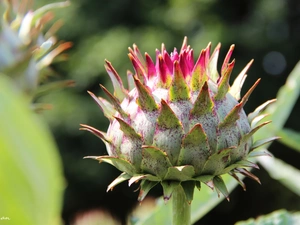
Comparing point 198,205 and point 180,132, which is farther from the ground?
point 180,132

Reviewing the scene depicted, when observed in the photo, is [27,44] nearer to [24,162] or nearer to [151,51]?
[24,162]

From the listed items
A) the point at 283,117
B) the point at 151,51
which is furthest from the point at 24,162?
the point at 151,51

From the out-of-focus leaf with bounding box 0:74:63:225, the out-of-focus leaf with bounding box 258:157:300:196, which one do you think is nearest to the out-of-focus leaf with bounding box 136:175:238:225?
the out-of-focus leaf with bounding box 258:157:300:196

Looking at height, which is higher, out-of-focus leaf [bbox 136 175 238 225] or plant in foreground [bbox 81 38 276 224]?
plant in foreground [bbox 81 38 276 224]

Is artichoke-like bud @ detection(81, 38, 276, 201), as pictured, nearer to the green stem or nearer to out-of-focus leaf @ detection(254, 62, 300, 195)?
the green stem

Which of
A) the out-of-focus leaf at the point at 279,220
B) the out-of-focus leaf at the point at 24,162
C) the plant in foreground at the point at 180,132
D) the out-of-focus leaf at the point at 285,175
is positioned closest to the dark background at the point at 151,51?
the out-of-focus leaf at the point at 285,175

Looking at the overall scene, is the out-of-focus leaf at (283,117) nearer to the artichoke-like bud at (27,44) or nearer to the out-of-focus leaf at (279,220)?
the out-of-focus leaf at (279,220)

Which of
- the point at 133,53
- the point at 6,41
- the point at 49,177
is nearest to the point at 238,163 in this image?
the point at 133,53
